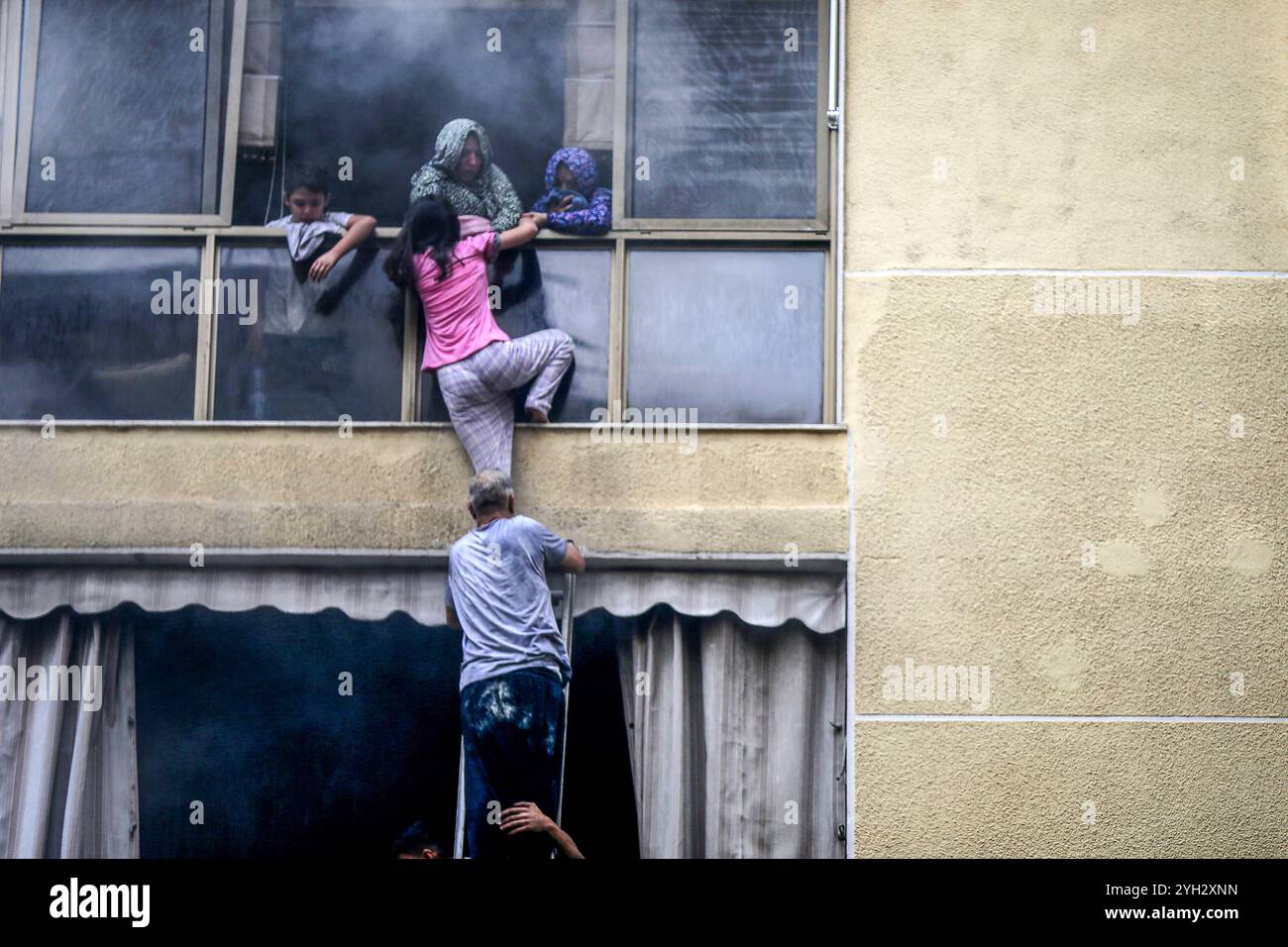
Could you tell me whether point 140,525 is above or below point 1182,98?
below

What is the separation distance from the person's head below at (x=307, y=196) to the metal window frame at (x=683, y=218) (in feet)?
4.53

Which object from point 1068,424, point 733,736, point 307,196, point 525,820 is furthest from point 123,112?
point 1068,424

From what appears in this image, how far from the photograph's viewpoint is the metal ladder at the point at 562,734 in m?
7.82

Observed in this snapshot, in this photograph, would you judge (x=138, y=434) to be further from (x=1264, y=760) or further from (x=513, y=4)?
(x=1264, y=760)

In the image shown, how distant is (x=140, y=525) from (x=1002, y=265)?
412cm

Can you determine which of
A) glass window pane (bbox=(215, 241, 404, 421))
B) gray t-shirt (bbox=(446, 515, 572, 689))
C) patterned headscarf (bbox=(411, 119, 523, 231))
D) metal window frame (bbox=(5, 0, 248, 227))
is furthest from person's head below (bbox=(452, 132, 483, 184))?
gray t-shirt (bbox=(446, 515, 572, 689))

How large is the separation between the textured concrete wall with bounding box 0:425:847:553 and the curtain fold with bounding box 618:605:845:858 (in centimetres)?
43

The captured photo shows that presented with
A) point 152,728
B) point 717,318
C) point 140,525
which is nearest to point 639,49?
point 717,318

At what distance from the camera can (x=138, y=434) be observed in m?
8.22

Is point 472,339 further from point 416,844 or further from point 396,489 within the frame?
point 416,844

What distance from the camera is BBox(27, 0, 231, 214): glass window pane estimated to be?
8484mm

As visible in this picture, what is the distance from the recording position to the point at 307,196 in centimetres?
839

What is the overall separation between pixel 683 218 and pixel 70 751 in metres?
3.72

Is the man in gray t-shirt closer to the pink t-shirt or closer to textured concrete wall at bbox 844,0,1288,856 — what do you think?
the pink t-shirt
